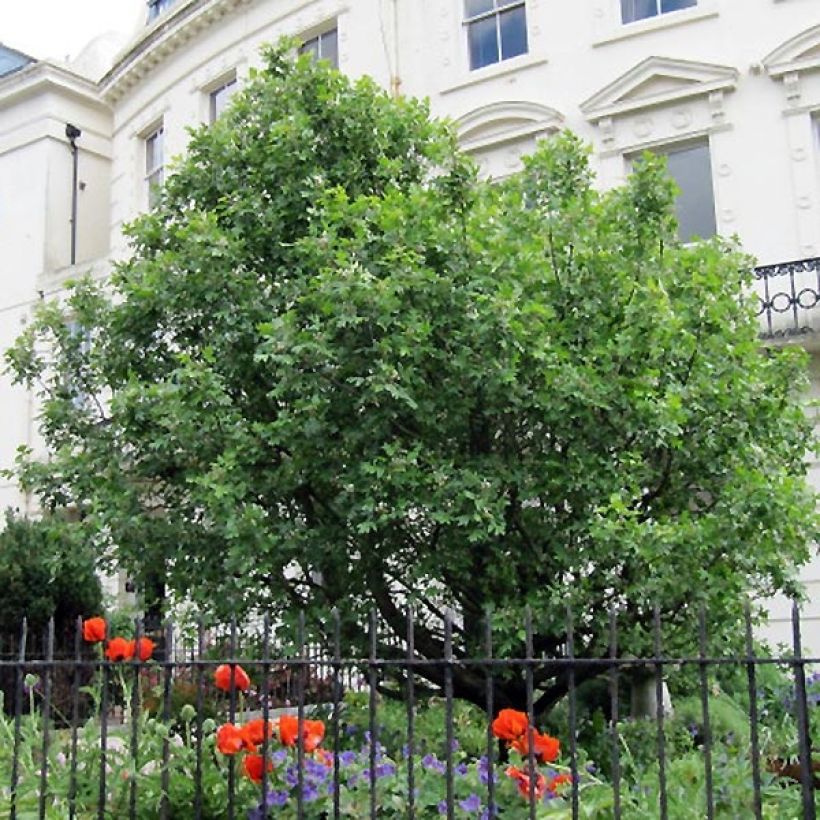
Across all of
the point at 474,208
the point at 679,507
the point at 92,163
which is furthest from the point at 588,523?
the point at 92,163

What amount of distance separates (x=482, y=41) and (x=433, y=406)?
36.1 ft

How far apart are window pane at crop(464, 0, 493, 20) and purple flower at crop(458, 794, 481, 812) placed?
546 inches

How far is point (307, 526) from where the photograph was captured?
23.7 ft

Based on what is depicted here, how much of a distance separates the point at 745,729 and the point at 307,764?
4.20 meters

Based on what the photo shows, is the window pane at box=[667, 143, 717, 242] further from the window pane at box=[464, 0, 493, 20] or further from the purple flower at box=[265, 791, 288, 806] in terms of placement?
the purple flower at box=[265, 791, 288, 806]

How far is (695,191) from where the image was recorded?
14.3m

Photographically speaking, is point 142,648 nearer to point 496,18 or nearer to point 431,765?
point 431,765

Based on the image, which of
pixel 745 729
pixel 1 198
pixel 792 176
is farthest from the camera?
pixel 1 198

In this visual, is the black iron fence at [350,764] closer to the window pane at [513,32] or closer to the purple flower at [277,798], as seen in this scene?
the purple flower at [277,798]

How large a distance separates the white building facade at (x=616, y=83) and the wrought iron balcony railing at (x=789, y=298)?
19 millimetres

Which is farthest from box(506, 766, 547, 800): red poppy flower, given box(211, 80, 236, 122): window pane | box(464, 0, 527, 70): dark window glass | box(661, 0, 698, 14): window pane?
→ box(211, 80, 236, 122): window pane

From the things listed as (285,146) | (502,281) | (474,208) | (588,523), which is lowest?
(588,523)

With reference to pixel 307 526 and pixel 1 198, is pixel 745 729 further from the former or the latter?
pixel 1 198

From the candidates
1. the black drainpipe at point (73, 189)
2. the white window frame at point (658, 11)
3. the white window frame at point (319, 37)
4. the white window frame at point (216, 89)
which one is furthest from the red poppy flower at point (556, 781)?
the black drainpipe at point (73, 189)
